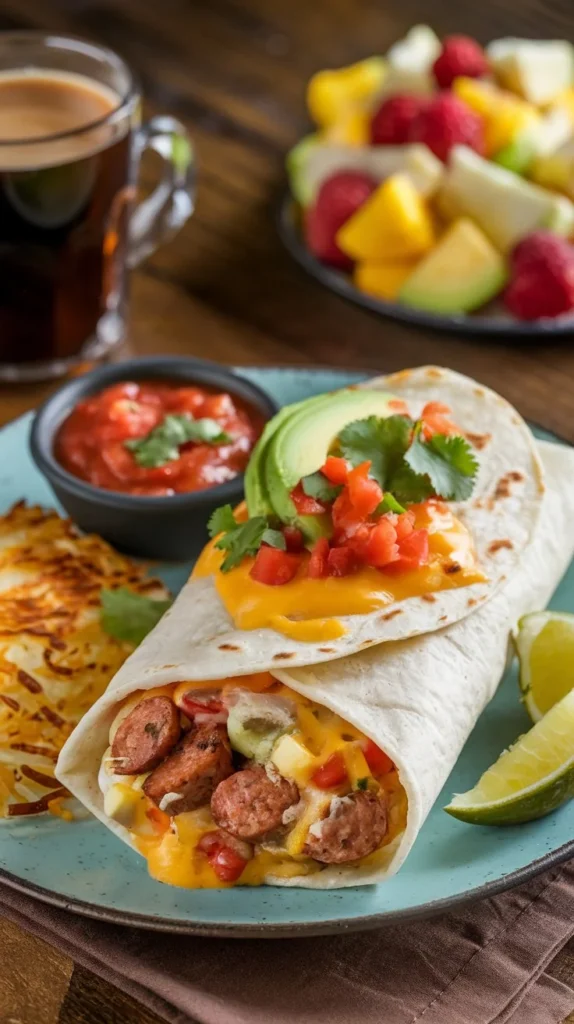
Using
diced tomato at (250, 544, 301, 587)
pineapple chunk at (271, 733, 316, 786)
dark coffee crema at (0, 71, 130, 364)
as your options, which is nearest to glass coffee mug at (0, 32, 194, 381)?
dark coffee crema at (0, 71, 130, 364)

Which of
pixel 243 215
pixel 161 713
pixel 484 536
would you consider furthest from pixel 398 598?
pixel 243 215

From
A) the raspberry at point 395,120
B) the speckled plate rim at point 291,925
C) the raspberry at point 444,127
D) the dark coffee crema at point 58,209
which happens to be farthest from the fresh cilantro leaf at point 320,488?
the raspberry at point 395,120

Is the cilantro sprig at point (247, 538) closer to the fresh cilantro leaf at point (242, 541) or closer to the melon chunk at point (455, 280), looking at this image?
the fresh cilantro leaf at point (242, 541)

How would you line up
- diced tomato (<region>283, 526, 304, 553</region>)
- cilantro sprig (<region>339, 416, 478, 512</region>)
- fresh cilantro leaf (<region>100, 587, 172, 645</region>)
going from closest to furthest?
1. diced tomato (<region>283, 526, 304, 553</region>)
2. cilantro sprig (<region>339, 416, 478, 512</region>)
3. fresh cilantro leaf (<region>100, 587, 172, 645</region>)

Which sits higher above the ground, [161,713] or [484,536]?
[484,536]

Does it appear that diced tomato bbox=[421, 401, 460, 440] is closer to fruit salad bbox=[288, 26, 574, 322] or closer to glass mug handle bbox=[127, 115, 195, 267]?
fruit salad bbox=[288, 26, 574, 322]

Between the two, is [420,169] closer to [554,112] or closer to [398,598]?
[554,112]
